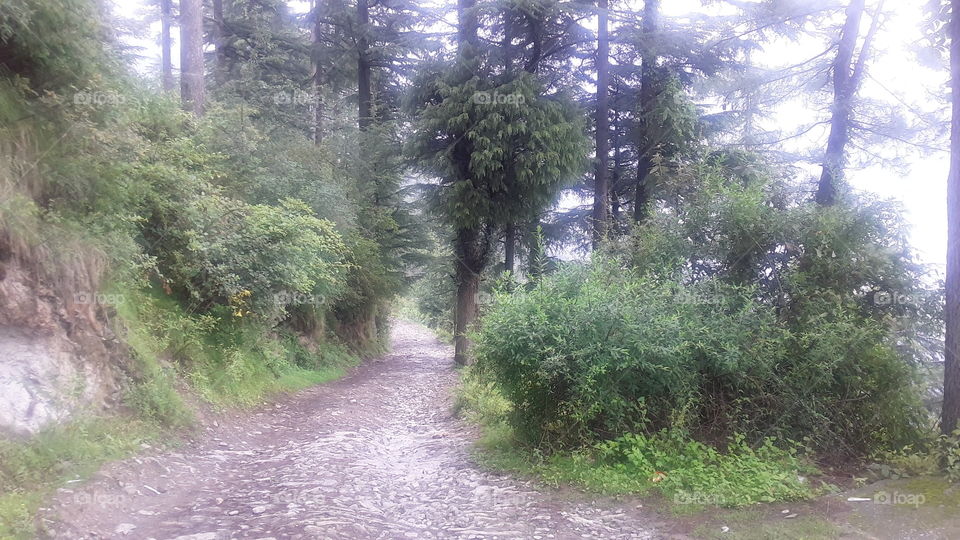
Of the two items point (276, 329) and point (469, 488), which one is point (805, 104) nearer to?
point (469, 488)

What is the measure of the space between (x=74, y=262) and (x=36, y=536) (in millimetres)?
3701

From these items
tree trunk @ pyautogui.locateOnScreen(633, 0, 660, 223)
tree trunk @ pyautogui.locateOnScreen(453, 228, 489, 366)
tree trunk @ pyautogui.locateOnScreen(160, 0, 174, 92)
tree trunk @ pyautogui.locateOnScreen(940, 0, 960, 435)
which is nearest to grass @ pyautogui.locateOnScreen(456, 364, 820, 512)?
tree trunk @ pyautogui.locateOnScreen(940, 0, 960, 435)

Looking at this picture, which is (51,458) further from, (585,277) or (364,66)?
(364,66)

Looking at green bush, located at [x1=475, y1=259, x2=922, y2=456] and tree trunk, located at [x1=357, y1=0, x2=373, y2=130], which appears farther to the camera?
tree trunk, located at [x1=357, y1=0, x2=373, y2=130]

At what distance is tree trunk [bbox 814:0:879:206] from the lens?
468 inches

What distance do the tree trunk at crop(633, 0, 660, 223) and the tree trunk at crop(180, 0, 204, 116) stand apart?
11885 millimetres

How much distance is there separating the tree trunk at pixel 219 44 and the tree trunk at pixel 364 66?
15.8ft

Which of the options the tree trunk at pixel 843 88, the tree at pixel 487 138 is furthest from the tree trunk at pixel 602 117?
the tree trunk at pixel 843 88

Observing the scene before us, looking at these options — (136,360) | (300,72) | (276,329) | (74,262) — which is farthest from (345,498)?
(300,72)

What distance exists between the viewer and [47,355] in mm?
6453

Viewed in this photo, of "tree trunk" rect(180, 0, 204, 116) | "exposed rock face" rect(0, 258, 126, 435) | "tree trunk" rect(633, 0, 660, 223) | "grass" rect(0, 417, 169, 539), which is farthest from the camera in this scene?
"tree trunk" rect(633, 0, 660, 223)

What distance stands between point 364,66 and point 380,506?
20620mm

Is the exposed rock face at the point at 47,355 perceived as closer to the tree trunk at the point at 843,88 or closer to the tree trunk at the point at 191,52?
the tree trunk at the point at 191,52

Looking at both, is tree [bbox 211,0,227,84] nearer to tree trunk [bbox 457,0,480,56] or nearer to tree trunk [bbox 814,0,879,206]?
tree trunk [bbox 457,0,480,56]
